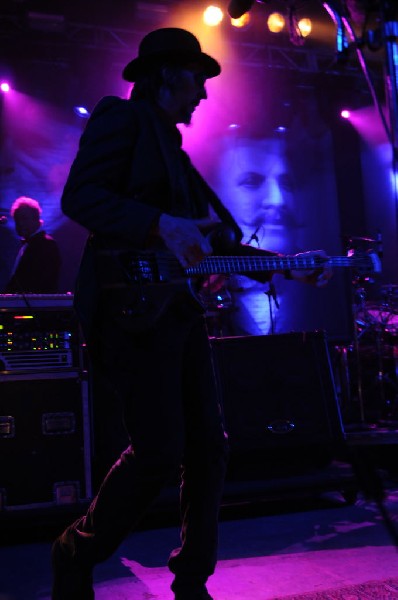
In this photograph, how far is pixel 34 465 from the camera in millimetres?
3561

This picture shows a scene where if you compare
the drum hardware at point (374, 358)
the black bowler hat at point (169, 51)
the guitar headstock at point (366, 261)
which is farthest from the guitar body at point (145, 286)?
the drum hardware at point (374, 358)

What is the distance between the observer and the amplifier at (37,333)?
3.63 m

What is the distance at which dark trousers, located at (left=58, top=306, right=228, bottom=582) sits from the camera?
6.04 feet

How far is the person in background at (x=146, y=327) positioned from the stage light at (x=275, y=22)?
23.6ft

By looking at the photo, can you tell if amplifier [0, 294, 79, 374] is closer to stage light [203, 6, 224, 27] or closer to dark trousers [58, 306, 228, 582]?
dark trousers [58, 306, 228, 582]

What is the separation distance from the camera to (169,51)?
6.96 feet

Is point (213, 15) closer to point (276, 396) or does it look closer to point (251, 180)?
point (251, 180)

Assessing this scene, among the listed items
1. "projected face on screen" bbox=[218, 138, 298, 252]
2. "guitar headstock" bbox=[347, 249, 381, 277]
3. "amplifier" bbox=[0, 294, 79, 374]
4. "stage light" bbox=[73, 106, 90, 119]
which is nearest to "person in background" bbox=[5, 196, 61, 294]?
"amplifier" bbox=[0, 294, 79, 374]

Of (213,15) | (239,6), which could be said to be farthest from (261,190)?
(239,6)

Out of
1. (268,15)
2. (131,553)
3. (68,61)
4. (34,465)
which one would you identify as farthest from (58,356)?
(268,15)

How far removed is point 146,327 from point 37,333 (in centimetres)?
201

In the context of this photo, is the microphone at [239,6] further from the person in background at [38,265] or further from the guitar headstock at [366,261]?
the person in background at [38,265]

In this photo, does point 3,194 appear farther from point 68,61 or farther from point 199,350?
point 199,350

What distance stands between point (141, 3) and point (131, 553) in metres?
7.55
